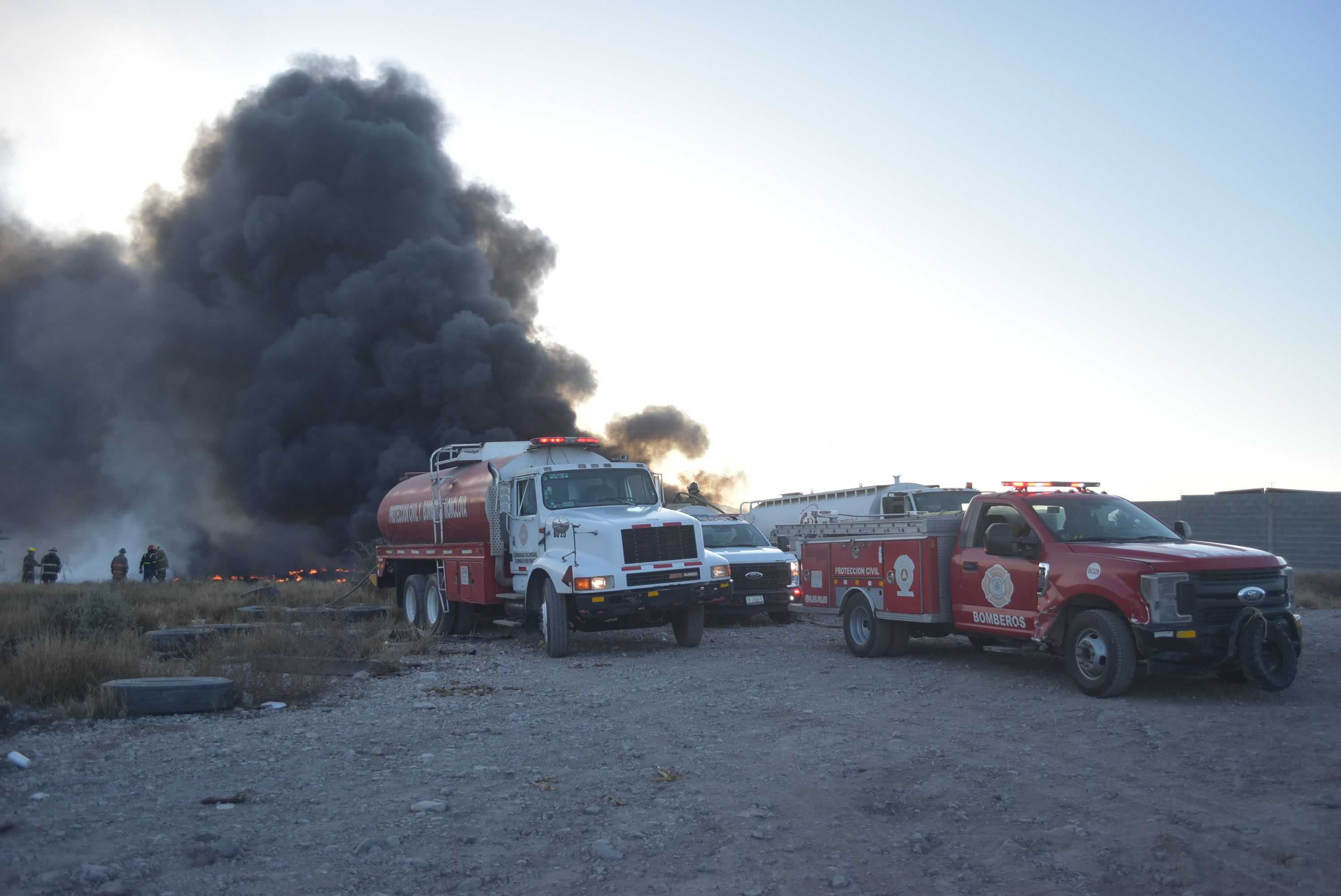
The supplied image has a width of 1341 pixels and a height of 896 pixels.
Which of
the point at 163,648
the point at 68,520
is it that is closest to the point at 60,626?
the point at 163,648

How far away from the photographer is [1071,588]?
29.8 ft

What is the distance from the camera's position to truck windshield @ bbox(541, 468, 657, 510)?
14.0 meters

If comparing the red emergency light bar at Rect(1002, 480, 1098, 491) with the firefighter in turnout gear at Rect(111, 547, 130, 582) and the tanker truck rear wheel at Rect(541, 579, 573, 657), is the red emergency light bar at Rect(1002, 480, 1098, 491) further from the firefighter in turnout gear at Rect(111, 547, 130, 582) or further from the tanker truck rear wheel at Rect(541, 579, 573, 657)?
the firefighter in turnout gear at Rect(111, 547, 130, 582)

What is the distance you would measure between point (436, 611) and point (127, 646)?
6.61 meters

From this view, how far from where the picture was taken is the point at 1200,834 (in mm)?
4938

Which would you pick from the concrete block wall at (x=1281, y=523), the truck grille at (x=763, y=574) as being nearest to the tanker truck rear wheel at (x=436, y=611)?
the truck grille at (x=763, y=574)

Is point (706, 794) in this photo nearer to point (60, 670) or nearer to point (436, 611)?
point (60, 670)

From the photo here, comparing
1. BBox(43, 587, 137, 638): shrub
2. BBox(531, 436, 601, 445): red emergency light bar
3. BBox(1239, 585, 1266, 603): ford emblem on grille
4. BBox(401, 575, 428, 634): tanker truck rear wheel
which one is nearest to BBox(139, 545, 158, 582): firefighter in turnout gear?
BBox(43, 587, 137, 638): shrub

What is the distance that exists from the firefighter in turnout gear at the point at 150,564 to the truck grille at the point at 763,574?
22790mm

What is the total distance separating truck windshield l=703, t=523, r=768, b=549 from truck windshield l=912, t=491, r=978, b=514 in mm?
2907

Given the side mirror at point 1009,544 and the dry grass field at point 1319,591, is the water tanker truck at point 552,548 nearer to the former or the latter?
the side mirror at point 1009,544

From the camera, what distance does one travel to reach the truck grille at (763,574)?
52.0ft

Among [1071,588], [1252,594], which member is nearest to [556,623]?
[1071,588]

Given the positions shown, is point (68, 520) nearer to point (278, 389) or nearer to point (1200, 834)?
point (278, 389)
